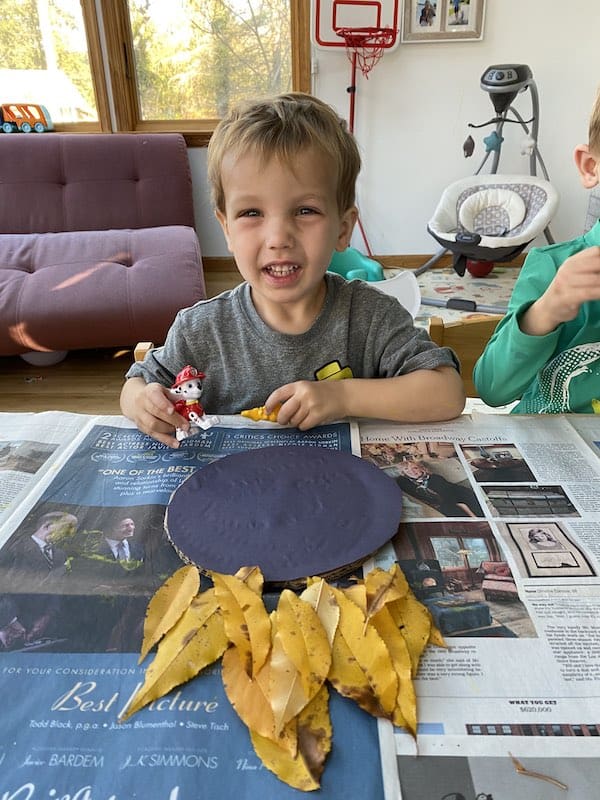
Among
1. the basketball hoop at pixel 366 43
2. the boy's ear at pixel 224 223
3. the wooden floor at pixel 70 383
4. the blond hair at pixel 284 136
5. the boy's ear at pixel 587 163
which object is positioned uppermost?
the basketball hoop at pixel 366 43

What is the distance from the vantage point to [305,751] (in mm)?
397

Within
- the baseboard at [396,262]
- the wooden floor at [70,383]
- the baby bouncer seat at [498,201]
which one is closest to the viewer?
the wooden floor at [70,383]

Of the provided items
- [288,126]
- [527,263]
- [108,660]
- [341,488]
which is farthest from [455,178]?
[108,660]

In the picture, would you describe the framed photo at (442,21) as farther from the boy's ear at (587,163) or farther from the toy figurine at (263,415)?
the toy figurine at (263,415)

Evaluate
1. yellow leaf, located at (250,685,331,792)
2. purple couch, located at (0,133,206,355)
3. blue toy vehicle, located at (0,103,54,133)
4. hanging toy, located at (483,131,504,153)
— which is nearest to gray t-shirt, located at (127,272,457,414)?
yellow leaf, located at (250,685,331,792)

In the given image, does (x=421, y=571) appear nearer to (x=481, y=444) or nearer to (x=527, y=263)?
(x=481, y=444)

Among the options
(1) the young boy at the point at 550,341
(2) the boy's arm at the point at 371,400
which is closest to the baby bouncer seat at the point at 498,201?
(1) the young boy at the point at 550,341

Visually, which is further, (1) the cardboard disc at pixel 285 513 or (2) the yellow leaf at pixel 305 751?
(1) the cardboard disc at pixel 285 513

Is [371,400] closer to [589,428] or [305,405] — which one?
[305,405]

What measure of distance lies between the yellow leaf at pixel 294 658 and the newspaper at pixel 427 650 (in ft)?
0.08

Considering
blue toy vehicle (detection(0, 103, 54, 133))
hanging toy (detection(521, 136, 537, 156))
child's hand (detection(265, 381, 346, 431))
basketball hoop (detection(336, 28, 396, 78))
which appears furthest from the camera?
blue toy vehicle (detection(0, 103, 54, 133))

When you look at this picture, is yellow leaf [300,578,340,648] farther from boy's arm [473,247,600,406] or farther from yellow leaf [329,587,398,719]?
boy's arm [473,247,600,406]

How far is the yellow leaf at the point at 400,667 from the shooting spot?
0.42 m

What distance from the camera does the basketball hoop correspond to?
3.00 metres
